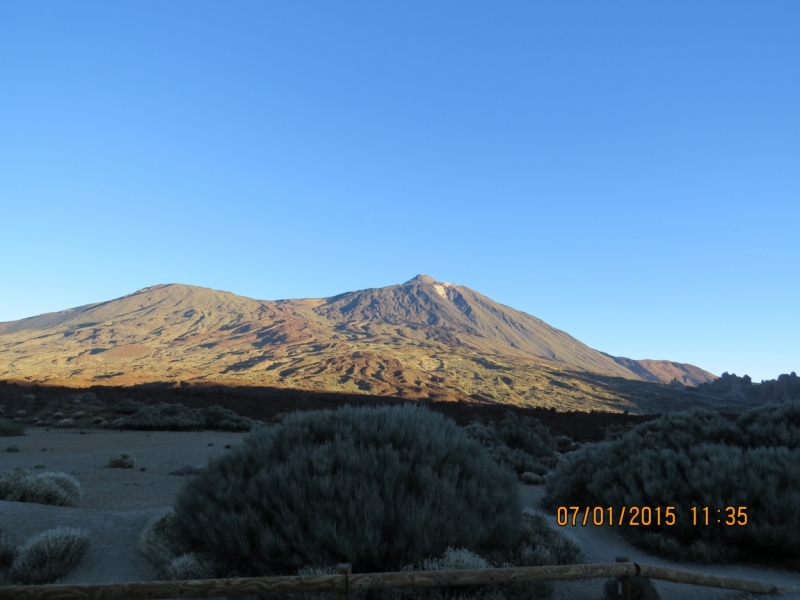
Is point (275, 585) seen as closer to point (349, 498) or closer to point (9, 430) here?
point (349, 498)

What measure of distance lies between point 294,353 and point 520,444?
240ft

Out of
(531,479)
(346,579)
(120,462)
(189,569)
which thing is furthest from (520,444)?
(346,579)

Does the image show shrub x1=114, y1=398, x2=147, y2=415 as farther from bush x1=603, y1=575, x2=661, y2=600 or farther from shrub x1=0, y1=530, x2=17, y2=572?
bush x1=603, y1=575, x2=661, y2=600

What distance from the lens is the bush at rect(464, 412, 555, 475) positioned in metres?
12.9

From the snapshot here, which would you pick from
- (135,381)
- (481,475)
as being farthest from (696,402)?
(481,475)

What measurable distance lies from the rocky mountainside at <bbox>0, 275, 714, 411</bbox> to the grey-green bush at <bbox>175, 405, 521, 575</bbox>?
1292 inches

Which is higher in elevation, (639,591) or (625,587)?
(625,587)

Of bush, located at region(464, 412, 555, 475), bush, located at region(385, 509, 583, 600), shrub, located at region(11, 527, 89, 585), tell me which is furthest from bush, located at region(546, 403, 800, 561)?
shrub, located at region(11, 527, 89, 585)

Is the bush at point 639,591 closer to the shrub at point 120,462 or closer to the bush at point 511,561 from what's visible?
the bush at point 511,561

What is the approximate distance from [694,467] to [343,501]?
518 cm

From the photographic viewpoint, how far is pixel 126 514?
672 centimetres

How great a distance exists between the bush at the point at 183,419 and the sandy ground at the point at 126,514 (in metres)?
4.18

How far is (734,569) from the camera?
5926mm

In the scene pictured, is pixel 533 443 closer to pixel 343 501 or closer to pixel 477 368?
pixel 343 501
